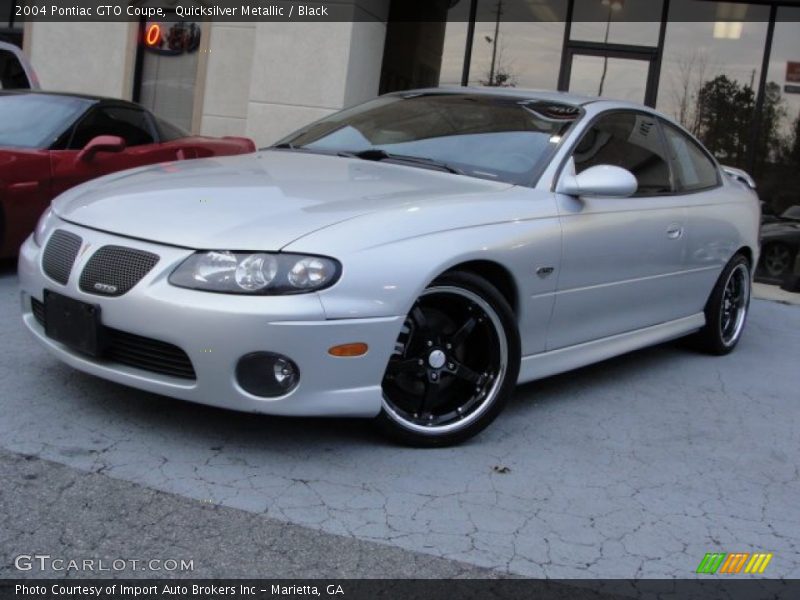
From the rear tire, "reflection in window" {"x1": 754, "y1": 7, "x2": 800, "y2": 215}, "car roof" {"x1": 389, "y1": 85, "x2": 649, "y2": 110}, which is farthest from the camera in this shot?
"reflection in window" {"x1": 754, "y1": 7, "x2": 800, "y2": 215}

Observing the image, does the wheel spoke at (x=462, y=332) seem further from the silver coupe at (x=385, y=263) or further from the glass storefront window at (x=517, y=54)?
the glass storefront window at (x=517, y=54)

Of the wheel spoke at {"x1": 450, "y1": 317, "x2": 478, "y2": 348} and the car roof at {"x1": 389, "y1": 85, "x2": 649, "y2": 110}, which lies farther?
the car roof at {"x1": 389, "y1": 85, "x2": 649, "y2": 110}

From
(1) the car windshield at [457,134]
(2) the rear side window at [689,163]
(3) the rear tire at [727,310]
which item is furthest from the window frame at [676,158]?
(1) the car windshield at [457,134]

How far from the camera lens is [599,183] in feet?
13.3

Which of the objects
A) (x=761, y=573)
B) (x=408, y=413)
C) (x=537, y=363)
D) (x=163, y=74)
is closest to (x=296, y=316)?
(x=408, y=413)

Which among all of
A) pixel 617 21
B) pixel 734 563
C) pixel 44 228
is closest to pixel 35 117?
pixel 44 228

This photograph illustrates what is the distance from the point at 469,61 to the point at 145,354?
8.94 m

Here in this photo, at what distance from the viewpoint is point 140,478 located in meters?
3.07

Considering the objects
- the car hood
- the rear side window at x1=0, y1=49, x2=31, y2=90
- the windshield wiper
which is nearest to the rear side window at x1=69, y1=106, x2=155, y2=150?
the rear side window at x1=0, y1=49, x2=31, y2=90

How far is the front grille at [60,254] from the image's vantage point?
346 cm

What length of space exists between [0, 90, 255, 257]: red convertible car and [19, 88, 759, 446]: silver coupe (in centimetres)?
200

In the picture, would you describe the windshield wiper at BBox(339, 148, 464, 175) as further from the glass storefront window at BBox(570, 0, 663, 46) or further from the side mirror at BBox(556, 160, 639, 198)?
the glass storefront window at BBox(570, 0, 663, 46)

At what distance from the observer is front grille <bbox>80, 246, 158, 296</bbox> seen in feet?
10.6

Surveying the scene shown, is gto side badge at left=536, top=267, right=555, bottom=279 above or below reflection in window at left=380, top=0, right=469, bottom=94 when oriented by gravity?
below
